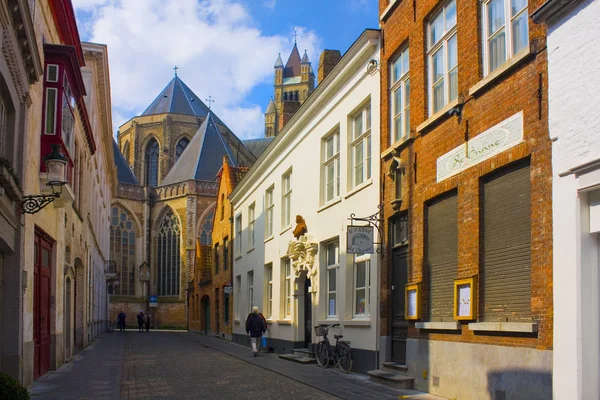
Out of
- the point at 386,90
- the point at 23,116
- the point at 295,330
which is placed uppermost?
the point at 386,90

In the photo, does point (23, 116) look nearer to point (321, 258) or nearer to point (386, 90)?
point (386, 90)

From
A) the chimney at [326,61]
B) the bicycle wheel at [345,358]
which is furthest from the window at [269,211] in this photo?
the bicycle wheel at [345,358]

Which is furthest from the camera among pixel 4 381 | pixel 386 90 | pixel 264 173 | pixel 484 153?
pixel 264 173

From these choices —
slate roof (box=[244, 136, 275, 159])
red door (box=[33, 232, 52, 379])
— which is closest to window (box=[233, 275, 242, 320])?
red door (box=[33, 232, 52, 379])

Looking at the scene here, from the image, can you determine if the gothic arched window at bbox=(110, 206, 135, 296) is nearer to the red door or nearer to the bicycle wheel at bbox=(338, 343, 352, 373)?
the red door

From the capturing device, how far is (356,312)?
664 inches

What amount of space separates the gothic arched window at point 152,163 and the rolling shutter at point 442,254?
66.5 metres

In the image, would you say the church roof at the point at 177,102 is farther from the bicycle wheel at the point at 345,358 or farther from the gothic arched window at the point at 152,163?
the bicycle wheel at the point at 345,358

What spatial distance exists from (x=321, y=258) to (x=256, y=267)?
9.31m

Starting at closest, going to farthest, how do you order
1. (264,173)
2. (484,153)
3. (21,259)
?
(484,153)
(21,259)
(264,173)

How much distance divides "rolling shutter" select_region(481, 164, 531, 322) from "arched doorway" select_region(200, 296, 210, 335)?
113ft

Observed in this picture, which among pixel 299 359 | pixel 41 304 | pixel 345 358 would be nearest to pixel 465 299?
pixel 345 358

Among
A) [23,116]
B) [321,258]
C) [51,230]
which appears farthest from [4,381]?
[321,258]

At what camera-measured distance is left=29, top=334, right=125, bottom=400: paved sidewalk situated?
12.5m
